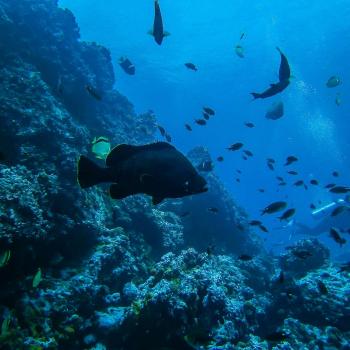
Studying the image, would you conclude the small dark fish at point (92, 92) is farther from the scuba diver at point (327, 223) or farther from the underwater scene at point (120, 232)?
the scuba diver at point (327, 223)

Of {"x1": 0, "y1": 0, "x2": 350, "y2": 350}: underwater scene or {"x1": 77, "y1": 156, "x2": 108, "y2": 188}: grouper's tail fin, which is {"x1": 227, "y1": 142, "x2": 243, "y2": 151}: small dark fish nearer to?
{"x1": 0, "y1": 0, "x2": 350, "y2": 350}: underwater scene

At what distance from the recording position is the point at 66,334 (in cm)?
659

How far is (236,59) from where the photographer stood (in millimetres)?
44531

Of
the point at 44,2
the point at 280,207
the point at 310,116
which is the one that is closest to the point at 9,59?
the point at 44,2

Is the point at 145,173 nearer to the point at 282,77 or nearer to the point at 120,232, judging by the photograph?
the point at 282,77

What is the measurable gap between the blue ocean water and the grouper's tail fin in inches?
625

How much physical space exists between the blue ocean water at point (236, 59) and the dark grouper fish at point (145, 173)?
15.6 metres

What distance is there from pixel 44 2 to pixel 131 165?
795 inches

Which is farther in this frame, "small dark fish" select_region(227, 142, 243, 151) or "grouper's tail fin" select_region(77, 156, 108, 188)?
"small dark fish" select_region(227, 142, 243, 151)

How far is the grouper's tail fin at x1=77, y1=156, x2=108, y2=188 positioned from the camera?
2947 mm

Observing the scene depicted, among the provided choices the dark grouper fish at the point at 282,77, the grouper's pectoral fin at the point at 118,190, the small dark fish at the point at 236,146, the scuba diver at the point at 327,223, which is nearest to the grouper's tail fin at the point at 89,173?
the grouper's pectoral fin at the point at 118,190

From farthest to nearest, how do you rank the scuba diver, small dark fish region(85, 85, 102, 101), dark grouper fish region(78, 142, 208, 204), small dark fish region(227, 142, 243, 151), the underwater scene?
the scuba diver < small dark fish region(227, 142, 243, 151) < small dark fish region(85, 85, 102, 101) < the underwater scene < dark grouper fish region(78, 142, 208, 204)

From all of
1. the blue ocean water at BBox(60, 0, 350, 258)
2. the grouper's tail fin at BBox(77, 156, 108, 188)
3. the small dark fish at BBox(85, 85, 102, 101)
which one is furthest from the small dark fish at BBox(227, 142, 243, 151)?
the blue ocean water at BBox(60, 0, 350, 258)

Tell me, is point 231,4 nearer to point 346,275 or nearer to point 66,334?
point 346,275
